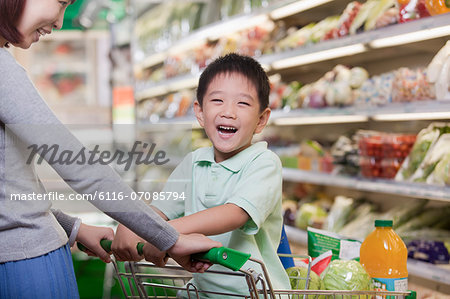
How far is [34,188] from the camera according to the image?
115cm

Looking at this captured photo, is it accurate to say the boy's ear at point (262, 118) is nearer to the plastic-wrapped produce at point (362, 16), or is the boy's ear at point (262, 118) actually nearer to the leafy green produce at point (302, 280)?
the leafy green produce at point (302, 280)

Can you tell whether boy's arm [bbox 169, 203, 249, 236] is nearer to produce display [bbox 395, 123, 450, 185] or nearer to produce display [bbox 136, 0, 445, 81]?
produce display [bbox 395, 123, 450, 185]

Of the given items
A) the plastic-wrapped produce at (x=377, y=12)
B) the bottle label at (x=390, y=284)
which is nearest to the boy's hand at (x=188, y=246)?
the bottle label at (x=390, y=284)

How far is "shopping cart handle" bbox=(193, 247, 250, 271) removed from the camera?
1118mm

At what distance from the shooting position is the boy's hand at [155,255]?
1.23 meters

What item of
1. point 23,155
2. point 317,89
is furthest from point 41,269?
point 317,89

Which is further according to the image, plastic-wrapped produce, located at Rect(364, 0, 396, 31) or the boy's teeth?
plastic-wrapped produce, located at Rect(364, 0, 396, 31)

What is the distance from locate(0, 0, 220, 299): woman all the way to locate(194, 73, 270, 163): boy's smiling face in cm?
45

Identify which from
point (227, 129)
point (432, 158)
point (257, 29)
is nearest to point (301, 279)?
point (227, 129)

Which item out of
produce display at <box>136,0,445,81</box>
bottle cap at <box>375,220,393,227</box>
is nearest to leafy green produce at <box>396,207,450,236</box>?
produce display at <box>136,0,445,81</box>

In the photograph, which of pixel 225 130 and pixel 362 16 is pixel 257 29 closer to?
pixel 362 16

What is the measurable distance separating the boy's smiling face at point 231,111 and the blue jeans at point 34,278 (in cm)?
60

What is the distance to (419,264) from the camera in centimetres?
256

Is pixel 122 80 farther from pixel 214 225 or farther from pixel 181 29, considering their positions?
pixel 214 225
